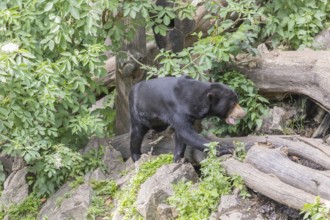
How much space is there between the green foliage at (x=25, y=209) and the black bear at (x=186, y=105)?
1.95 m

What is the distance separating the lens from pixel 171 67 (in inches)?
281

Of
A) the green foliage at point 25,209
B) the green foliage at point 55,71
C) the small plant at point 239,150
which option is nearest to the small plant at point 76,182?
the green foliage at point 55,71

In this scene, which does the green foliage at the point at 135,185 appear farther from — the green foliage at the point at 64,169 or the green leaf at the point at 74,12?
the green leaf at the point at 74,12

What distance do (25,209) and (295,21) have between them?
399 centimetres

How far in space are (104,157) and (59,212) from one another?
1.17m

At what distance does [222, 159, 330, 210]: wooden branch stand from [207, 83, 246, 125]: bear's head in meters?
0.82

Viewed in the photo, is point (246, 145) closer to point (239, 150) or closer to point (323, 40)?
point (239, 150)

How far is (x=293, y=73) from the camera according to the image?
6973 millimetres

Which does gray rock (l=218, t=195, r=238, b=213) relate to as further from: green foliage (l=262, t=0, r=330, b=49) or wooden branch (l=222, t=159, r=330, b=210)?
green foliage (l=262, t=0, r=330, b=49)

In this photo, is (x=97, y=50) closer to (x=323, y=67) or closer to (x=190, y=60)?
(x=190, y=60)

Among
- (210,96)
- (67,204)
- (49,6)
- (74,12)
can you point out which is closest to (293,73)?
(210,96)

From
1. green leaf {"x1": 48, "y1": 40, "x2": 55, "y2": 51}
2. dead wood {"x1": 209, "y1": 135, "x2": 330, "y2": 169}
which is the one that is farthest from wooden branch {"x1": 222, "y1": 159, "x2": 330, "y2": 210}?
green leaf {"x1": 48, "y1": 40, "x2": 55, "y2": 51}

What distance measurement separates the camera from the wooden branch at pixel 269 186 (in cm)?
487

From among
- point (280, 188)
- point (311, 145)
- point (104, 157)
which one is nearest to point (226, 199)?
point (280, 188)
